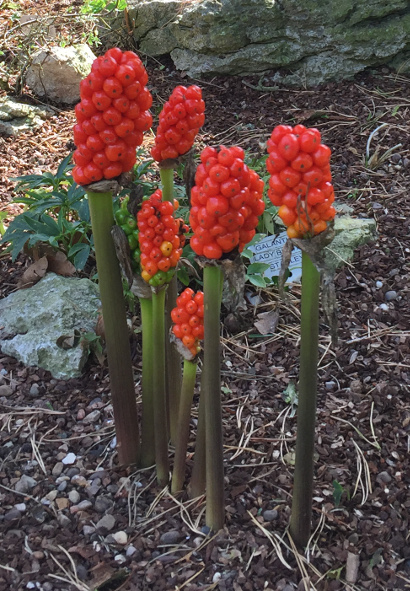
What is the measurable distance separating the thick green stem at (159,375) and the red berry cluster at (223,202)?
385mm

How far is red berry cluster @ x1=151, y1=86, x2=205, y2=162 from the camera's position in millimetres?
1863

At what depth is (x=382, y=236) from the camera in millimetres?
3646

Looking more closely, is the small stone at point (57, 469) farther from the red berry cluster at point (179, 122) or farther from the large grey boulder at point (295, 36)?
the large grey boulder at point (295, 36)

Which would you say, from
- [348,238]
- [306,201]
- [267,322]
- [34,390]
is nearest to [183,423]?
[306,201]

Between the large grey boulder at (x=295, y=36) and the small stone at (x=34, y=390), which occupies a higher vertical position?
the large grey boulder at (x=295, y=36)

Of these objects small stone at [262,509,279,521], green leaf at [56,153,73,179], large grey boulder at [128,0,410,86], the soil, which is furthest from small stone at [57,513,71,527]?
large grey boulder at [128,0,410,86]

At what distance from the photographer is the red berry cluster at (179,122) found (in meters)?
1.86

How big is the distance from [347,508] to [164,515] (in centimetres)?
62

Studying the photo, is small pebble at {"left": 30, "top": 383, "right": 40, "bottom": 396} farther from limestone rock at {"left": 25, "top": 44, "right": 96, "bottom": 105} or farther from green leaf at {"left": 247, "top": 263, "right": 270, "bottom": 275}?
limestone rock at {"left": 25, "top": 44, "right": 96, "bottom": 105}

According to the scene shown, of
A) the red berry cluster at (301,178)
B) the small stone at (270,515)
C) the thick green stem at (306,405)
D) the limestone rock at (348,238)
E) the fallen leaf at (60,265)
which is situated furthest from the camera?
the limestone rock at (348,238)

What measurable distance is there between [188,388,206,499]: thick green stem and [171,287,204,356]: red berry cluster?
0.19 metres

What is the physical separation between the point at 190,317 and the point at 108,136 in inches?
22.4

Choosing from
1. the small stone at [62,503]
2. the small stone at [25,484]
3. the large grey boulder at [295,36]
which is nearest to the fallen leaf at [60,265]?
the small stone at [25,484]

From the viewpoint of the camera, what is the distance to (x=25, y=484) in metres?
2.26
